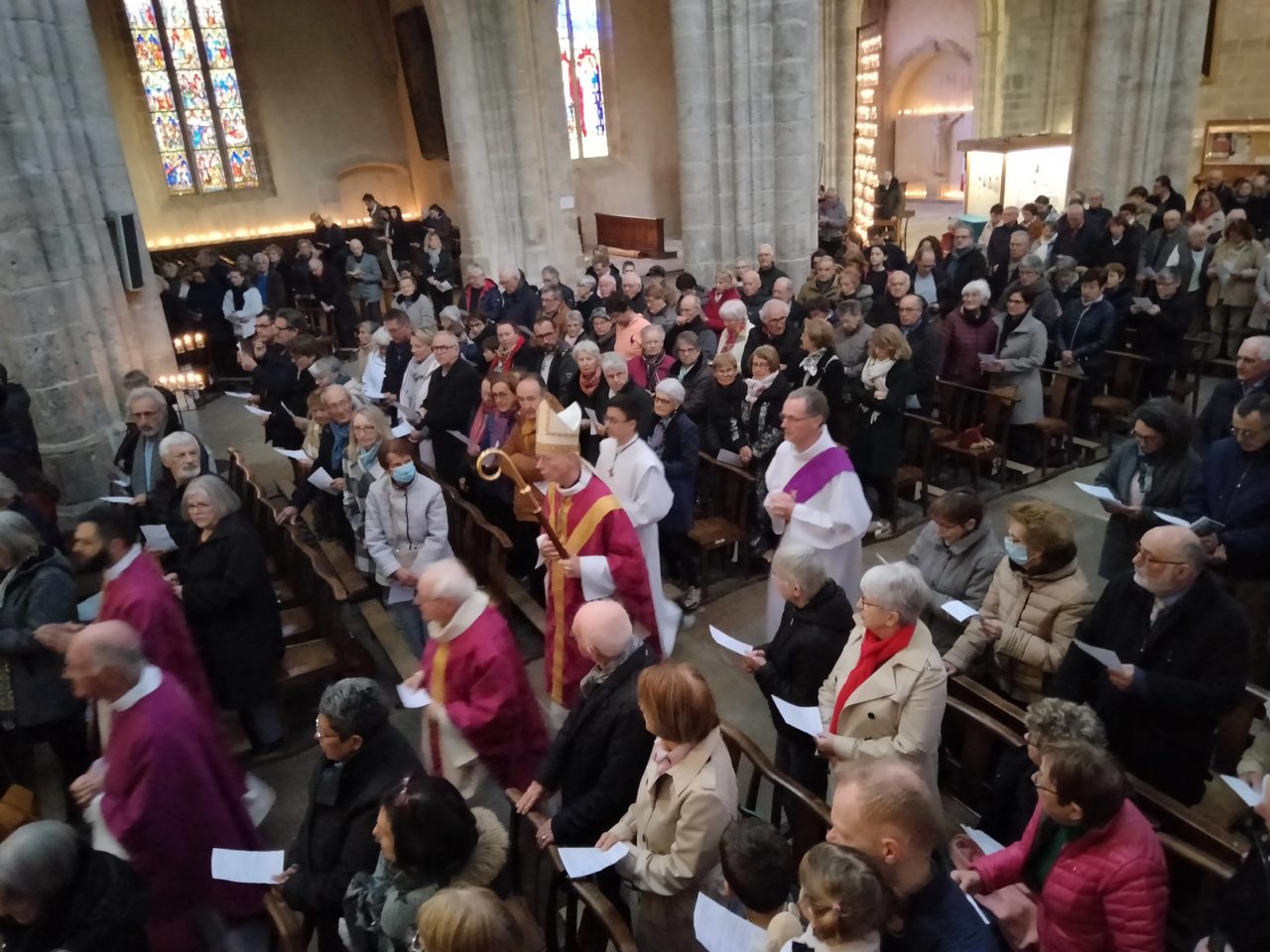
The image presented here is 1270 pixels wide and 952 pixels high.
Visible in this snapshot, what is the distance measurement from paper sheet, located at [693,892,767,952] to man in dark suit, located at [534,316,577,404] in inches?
176

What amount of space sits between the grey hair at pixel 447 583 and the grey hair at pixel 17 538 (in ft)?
6.17

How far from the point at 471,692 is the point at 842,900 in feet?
5.41

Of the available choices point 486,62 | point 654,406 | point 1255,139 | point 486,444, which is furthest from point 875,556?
point 1255,139

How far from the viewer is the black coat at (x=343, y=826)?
107 inches

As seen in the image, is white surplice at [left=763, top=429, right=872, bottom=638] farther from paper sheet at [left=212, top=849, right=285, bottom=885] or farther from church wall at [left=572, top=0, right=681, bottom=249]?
church wall at [left=572, top=0, right=681, bottom=249]

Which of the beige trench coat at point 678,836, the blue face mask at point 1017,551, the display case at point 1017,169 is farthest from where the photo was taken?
the display case at point 1017,169

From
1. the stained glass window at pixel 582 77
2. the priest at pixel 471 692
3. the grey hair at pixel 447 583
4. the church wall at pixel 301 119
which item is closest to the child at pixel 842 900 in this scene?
the priest at pixel 471 692


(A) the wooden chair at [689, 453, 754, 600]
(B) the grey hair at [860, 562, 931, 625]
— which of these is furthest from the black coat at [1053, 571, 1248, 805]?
(A) the wooden chair at [689, 453, 754, 600]

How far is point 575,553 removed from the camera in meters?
4.15

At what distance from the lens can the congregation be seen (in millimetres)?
2367

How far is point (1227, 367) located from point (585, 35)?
13.2 metres

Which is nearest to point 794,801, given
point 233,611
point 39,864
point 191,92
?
point 39,864

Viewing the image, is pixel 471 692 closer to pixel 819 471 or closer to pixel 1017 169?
pixel 819 471

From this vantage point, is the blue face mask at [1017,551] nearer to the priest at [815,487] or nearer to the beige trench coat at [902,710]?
the beige trench coat at [902,710]
